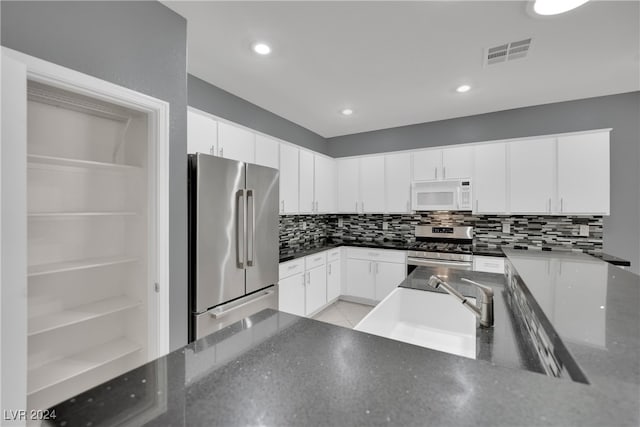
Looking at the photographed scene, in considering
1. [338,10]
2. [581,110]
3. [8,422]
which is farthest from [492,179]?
[8,422]

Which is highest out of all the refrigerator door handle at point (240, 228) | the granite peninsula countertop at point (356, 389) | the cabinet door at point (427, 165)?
the cabinet door at point (427, 165)

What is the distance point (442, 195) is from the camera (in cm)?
380

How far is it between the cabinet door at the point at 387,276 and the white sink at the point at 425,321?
6.97 ft

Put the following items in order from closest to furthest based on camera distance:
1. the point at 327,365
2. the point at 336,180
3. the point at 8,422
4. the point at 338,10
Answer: the point at 327,365 → the point at 8,422 → the point at 338,10 → the point at 336,180

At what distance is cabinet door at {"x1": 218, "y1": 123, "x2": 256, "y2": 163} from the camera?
8.82 ft

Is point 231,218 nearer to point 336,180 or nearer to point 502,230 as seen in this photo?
point 336,180

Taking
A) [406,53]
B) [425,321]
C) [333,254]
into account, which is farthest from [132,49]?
[333,254]

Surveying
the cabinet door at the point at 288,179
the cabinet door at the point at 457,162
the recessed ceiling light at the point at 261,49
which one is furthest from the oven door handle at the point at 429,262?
the recessed ceiling light at the point at 261,49

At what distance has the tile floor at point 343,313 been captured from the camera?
11.8ft

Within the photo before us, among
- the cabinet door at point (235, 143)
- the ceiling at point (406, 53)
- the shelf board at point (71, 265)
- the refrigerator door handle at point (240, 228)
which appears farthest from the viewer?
the cabinet door at point (235, 143)

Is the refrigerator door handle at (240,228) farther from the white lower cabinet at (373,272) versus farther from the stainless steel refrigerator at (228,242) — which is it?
the white lower cabinet at (373,272)

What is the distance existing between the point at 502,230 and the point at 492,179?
0.71m

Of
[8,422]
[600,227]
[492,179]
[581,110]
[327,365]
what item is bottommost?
[8,422]

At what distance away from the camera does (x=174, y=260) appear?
186 cm
